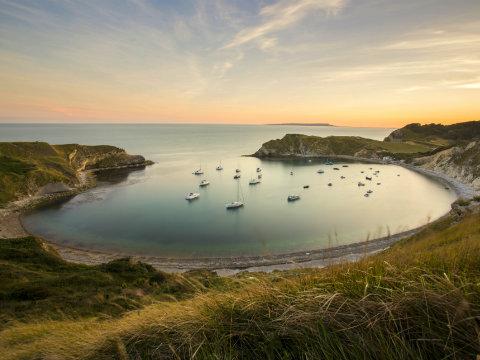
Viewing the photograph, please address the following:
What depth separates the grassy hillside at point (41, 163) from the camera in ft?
226

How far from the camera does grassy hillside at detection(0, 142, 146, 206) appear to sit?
68.8m

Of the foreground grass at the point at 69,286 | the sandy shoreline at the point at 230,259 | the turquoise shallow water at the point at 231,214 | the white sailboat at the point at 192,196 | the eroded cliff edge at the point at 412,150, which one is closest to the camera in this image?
the foreground grass at the point at 69,286

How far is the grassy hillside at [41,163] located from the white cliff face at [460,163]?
108547mm

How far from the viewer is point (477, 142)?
99.6 metres

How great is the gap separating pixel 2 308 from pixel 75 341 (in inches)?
533

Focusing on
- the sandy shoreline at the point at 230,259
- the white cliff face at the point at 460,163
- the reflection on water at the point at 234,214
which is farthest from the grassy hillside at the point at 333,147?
the sandy shoreline at the point at 230,259

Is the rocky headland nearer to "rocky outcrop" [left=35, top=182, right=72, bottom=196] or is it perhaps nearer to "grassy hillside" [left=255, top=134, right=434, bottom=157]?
"rocky outcrop" [left=35, top=182, right=72, bottom=196]

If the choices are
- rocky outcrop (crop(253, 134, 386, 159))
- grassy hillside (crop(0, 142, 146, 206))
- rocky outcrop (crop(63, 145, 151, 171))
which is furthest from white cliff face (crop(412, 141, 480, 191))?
rocky outcrop (crop(63, 145, 151, 171))

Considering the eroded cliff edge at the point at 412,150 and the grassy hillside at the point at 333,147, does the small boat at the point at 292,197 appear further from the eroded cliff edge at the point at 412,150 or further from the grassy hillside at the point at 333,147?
the grassy hillside at the point at 333,147

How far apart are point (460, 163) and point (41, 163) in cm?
12451

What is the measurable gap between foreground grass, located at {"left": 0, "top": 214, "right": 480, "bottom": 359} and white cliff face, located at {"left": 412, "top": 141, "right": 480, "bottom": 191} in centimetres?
9709

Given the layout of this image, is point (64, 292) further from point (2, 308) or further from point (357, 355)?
point (357, 355)

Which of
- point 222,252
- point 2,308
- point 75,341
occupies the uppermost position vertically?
A: point 75,341

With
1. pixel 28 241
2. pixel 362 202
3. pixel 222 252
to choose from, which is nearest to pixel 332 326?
pixel 28 241
